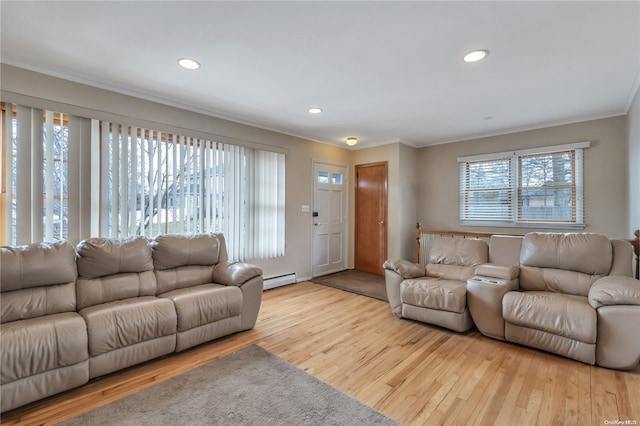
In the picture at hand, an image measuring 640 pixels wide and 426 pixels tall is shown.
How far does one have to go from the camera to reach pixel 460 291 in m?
2.89

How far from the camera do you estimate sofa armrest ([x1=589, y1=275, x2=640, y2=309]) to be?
2199mm

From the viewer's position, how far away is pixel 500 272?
2.91m

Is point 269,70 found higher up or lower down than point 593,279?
higher up

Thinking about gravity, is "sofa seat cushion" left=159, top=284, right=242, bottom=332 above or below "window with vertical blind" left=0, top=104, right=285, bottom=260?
below

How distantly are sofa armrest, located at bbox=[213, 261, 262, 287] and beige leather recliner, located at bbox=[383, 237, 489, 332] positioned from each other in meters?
1.59

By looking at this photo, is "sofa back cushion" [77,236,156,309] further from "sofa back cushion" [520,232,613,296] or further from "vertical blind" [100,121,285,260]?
"sofa back cushion" [520,232,613,296]

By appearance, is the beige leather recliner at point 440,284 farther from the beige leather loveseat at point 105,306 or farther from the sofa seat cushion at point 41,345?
the sofa seat cushion at point 41,345

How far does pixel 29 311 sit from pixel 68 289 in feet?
0.84

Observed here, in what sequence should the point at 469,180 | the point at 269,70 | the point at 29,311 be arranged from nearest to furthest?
the point at 29,311 < the point at 269,70 < the point at 469,180

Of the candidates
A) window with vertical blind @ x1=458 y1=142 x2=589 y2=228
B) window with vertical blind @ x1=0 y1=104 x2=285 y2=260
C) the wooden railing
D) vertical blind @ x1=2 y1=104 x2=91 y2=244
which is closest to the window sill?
window with vertical blind @ x1=458 y1=142 x2=589 y2=228

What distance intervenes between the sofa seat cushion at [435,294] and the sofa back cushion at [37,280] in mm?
3068

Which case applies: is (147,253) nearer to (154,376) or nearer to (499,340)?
(154,376)

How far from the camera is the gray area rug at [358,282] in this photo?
4.31m

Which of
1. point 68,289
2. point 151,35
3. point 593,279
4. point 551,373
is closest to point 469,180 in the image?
point 593,279
